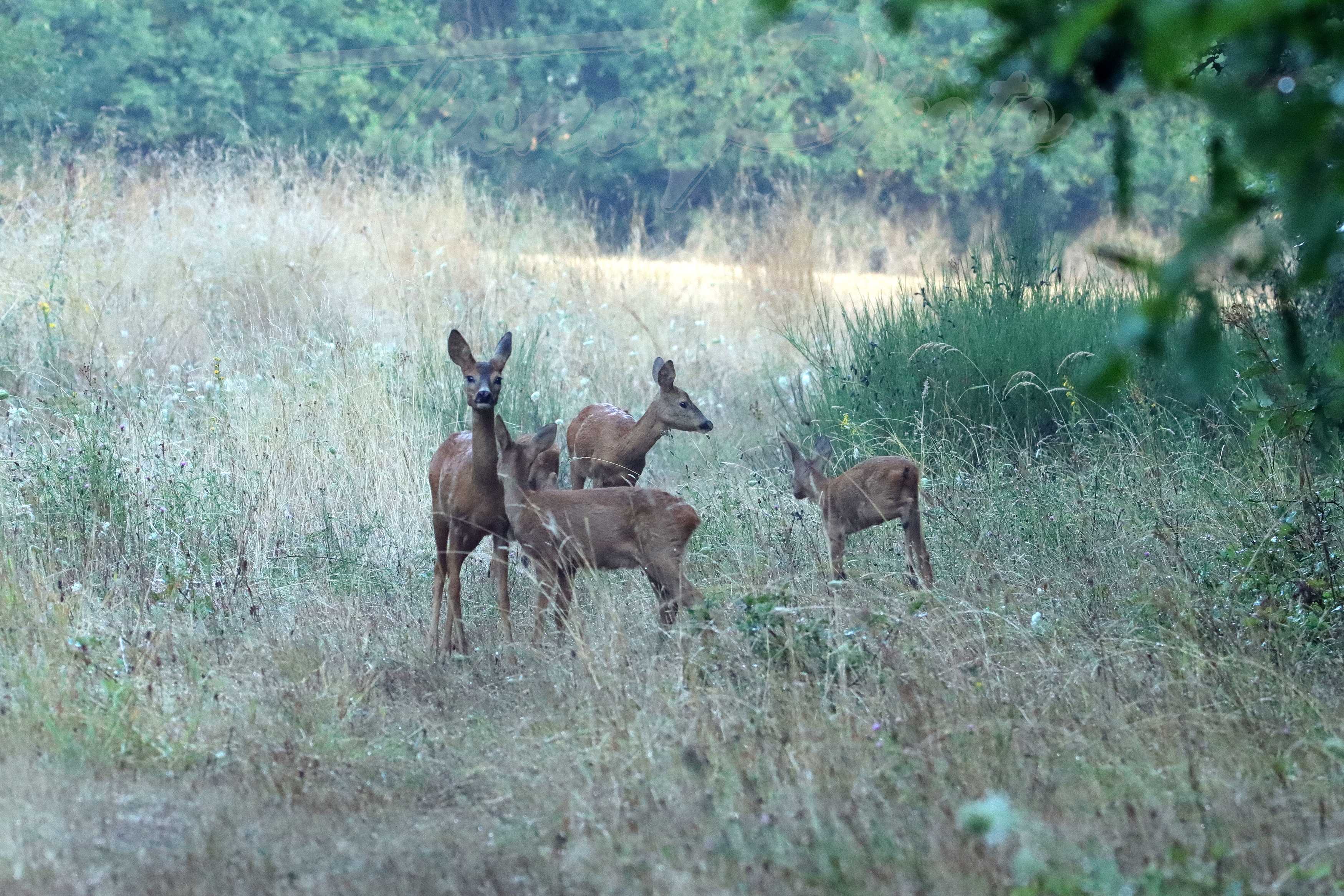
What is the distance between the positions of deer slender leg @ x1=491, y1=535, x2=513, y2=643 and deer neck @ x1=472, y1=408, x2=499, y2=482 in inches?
11.4

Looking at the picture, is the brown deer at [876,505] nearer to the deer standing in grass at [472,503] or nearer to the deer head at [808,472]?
the deer head at [808,472]

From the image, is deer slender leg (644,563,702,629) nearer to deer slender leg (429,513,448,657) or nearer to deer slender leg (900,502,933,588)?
deer slender leg (429,513,448,657)

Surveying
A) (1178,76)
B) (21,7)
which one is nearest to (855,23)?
(21,7)

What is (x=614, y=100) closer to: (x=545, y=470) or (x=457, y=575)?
(x=545, y=470)

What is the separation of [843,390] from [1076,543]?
3171mm

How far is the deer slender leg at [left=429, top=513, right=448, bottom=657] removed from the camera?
20.3ft

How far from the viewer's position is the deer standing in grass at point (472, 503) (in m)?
6.19

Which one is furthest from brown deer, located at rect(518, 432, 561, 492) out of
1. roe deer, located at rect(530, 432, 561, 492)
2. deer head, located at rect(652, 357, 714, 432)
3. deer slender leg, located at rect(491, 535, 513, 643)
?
deer head, located at rect(652, 357, 714, 432)

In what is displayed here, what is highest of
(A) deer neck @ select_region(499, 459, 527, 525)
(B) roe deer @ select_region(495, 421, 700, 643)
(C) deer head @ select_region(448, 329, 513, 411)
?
(C) deer head @ select_region(448, 329, 513, 411)

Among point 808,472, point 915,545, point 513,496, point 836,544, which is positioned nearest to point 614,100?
point 808,472

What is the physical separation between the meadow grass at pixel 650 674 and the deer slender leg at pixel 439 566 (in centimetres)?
10

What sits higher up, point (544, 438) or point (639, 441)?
Result: point (544, 438)

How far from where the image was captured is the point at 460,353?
21.4 feet

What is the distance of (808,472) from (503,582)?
170 cm
